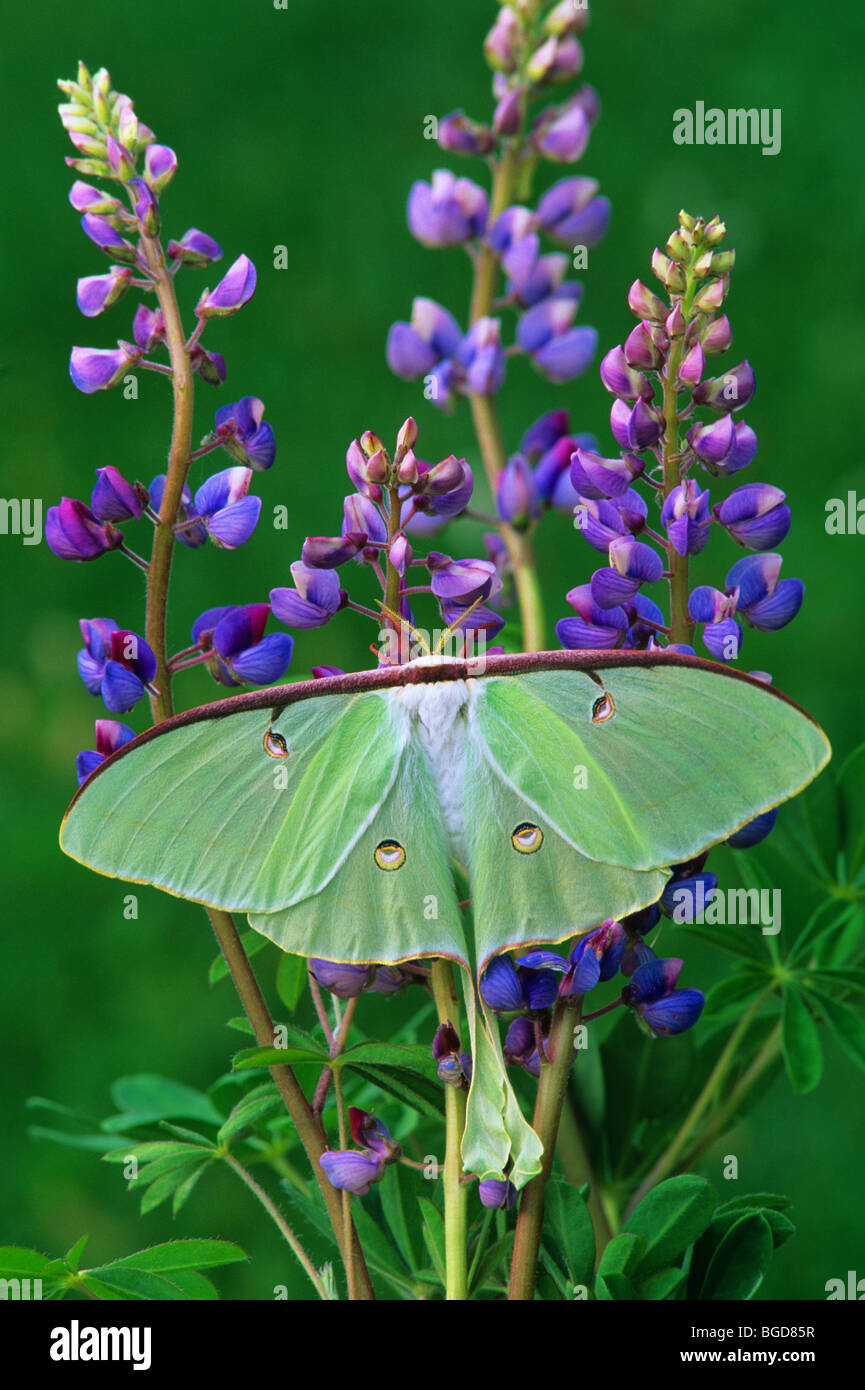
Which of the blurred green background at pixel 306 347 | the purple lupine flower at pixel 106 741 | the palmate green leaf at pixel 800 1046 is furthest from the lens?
the blurred green background at pixel 306 347

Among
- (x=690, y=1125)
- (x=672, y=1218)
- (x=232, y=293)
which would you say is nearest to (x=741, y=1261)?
(x=672, y=1218)

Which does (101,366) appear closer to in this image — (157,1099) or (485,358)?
(485,358)

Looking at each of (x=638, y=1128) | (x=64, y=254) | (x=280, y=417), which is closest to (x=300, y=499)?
(x=280, y=417)

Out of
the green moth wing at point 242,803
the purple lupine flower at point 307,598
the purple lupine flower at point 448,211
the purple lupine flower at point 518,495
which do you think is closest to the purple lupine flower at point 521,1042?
the green moth wing at point 242,803

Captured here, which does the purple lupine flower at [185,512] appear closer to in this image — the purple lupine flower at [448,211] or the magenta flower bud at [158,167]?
the magenta flower bud at [158,167]

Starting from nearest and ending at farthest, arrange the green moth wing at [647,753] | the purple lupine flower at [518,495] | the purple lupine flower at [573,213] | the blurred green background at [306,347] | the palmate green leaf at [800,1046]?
the green moth wing at [647,753]
the palmate green leaf at [800,1046]
the purple lupine flower at [518,495]
the purple lupine flower at [573,213]
the blurred green background at [306,347]
